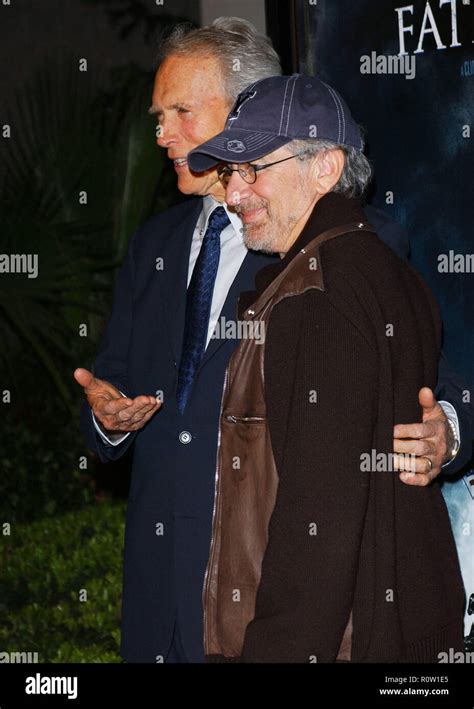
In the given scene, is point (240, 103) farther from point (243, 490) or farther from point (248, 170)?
point (243, 490)

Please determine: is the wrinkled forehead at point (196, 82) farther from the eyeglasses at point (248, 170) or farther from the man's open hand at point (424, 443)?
the man's open hand at point (424, 443)

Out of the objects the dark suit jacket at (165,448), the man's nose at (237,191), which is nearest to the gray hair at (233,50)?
the dark suit jacket at (165,448)

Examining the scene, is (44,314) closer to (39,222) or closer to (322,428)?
(39,222)

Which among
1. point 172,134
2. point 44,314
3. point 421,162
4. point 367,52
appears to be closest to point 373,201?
point 421,162

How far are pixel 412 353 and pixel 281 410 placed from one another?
0.26 m

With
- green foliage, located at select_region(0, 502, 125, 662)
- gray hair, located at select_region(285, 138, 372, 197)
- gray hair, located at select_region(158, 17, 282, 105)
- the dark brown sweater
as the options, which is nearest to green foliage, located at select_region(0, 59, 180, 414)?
green foliage, located at select_region(0, 502, 125, 662)

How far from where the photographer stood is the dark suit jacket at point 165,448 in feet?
8.80

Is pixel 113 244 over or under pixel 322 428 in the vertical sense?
over

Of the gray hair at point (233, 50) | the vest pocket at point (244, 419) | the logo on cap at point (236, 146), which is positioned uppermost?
the gray hair at point (233, 50)

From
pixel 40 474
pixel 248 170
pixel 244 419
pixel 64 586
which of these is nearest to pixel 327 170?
pixel 248 170

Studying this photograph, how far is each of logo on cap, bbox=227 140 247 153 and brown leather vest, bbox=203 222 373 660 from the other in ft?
0.81

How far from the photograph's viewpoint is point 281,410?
1.97 metres

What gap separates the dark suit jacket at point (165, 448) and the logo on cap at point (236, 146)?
24.7 inches

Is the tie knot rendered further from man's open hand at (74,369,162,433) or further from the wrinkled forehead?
man's open hand at (74,369,162,433)
